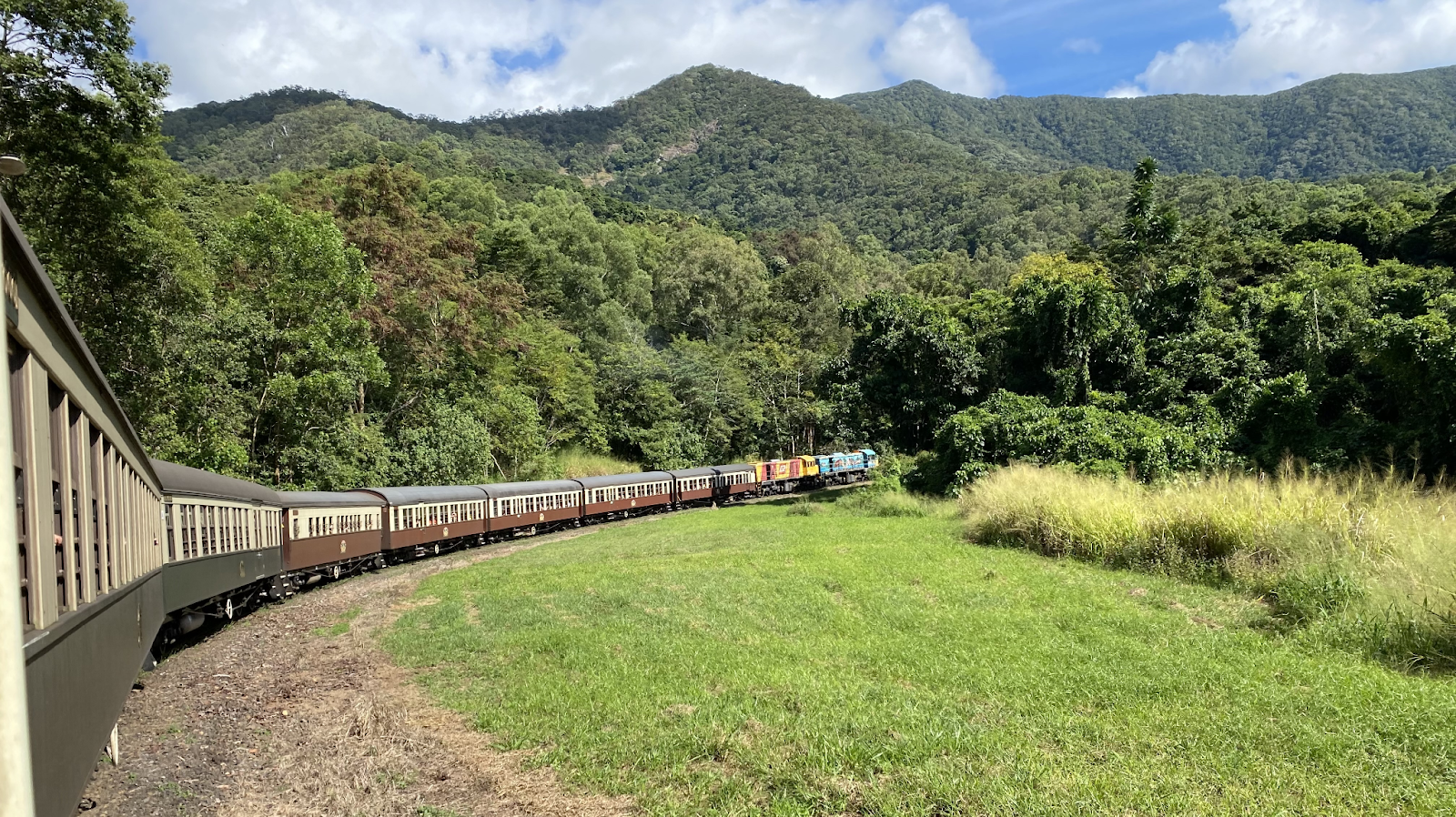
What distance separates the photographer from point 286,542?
56.9 feet

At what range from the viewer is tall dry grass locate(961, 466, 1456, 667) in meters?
8.56

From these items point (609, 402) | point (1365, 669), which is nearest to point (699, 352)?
point (609, 402)

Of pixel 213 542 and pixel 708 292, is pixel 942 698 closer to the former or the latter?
pixel 213 542

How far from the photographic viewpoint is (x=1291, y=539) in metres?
11.9

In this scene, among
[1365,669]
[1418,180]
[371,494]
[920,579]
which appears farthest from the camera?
[1418,180]

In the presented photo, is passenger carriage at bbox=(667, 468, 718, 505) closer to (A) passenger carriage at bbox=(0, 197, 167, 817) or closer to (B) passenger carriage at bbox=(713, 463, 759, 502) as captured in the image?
(B) passenger carriage at bbox=(713, 463, 759, 502)

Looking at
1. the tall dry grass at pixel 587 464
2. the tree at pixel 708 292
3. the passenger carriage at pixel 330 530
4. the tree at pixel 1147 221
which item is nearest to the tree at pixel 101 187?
the passenger carriage at pixel 330 530

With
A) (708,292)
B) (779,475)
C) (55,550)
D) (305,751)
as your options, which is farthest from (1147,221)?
(55,550)

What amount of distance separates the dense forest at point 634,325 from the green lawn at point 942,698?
10.2 metres

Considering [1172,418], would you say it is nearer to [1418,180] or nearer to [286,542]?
[286,542]

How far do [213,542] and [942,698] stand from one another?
10.5m

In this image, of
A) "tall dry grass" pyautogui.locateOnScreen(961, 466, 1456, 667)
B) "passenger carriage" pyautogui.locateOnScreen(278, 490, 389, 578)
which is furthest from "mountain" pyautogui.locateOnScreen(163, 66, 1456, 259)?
"tall dry grass" pyautogui.locateOnScreen(961, 466, 1456, 667)

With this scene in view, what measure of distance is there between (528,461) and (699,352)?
1959 centimetres

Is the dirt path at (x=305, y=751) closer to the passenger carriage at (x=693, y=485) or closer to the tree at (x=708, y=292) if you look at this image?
the passenger carriage at (x=693, y=485)
